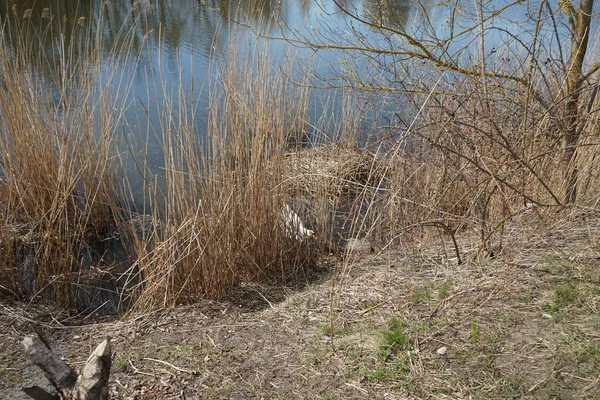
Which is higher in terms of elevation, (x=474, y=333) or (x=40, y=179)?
(x=474, y=333)

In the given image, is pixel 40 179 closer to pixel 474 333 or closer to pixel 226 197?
pixel 226 197

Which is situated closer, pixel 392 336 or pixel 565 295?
pixel 392 336

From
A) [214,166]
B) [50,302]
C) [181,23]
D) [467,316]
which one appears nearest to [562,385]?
[467,316]

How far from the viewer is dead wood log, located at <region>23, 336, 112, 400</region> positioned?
5.00 ft

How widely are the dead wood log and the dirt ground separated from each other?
488 millimetres

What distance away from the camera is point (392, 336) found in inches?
84.4

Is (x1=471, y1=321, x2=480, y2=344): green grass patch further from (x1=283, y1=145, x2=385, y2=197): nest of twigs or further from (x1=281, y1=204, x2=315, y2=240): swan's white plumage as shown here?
(x1=281, y1=204, x2=315, y2=240): swan's white plumage

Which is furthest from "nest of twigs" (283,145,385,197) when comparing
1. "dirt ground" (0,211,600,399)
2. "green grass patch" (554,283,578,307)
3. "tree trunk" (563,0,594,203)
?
"tree trunk" (563,0,594,203)

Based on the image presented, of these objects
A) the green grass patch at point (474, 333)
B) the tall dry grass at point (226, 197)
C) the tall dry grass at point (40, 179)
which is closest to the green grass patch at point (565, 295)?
the green grass patch at point (474, 333)

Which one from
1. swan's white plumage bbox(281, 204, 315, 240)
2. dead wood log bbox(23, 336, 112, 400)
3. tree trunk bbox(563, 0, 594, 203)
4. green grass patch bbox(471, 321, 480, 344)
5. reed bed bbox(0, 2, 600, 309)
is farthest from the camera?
swan's white plumage bbox(281, 204, 315, 240)

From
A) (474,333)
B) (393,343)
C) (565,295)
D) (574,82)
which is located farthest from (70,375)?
(574,82)

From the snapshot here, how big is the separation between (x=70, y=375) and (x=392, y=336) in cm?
116

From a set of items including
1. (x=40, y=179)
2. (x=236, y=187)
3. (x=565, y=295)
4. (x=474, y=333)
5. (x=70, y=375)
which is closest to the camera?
(x=70, y=375)

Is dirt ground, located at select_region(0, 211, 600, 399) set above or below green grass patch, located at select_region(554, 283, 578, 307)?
below
